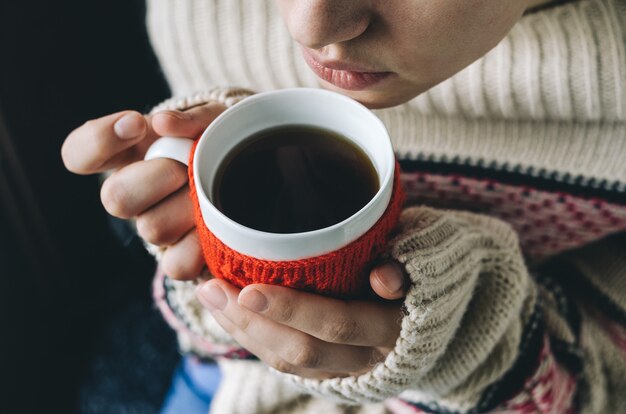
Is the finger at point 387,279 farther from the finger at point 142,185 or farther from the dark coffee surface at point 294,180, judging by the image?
the finger at point 142,185

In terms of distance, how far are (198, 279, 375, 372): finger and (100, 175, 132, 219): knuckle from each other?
0.13 metres

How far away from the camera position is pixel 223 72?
33.5 inches

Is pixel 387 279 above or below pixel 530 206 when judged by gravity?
above

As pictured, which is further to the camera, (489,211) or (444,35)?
(489,211)

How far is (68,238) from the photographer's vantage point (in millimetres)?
1041

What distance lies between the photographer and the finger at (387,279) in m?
0.48

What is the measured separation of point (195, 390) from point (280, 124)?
48cm

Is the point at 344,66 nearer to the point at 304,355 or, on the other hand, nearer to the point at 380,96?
the point at 380,96

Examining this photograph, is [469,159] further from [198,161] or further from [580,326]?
[198,161]

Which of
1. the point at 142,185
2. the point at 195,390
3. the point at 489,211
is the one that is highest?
the point at 142,185

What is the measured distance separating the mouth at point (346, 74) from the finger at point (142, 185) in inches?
6.2

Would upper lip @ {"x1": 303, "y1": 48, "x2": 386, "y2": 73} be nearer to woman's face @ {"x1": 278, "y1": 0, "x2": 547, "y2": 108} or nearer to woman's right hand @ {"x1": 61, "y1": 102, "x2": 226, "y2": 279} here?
woman's face @ {"x1": 278, "y1": 0, "x2": 547, "y2": 108}

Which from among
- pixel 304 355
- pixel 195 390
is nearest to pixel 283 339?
pixel 304 355

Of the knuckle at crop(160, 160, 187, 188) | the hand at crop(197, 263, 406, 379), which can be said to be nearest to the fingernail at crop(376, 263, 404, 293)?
the hand at crop(197, 263, 406, 379)
